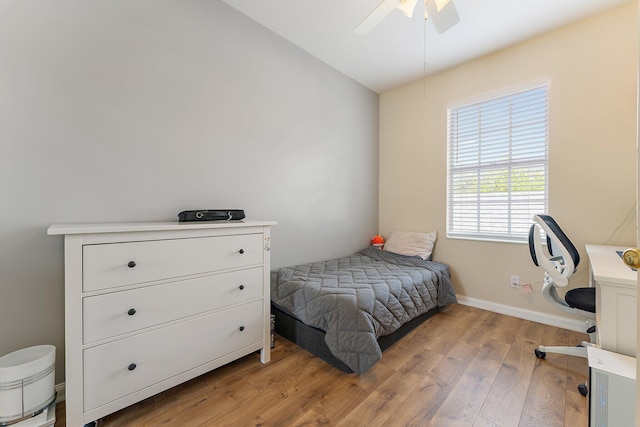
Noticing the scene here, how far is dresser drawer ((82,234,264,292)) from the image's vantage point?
113cm

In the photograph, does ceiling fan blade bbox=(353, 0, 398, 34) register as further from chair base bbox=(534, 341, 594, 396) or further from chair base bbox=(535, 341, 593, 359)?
chair base bbox=(535, 341, 593, 359)

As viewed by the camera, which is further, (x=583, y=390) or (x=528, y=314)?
(x=528, y=314)

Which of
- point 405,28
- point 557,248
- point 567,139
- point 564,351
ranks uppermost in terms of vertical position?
point 405,28

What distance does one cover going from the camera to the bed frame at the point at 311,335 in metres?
1.72

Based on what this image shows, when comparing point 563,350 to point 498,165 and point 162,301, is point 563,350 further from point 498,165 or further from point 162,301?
point 162,301

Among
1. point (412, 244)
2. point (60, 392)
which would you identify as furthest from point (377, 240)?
point (60, 392)

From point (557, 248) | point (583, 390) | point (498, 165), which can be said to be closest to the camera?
point (583, 390)

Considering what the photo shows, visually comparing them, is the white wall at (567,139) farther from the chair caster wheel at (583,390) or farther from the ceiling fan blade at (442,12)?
the ceiling fan blade at (442,12)

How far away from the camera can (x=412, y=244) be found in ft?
9.84

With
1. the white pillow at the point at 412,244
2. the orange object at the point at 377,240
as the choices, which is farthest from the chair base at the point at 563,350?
the orange object at the point at 377,240

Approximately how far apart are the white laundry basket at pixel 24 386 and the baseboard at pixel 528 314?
10.7 feet

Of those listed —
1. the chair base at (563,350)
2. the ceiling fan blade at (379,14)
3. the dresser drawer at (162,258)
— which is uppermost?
the ceiling fan blade at (379,14)

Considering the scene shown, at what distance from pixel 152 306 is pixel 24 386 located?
0.51 m

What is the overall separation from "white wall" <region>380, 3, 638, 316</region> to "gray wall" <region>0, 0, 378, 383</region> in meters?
1.43
